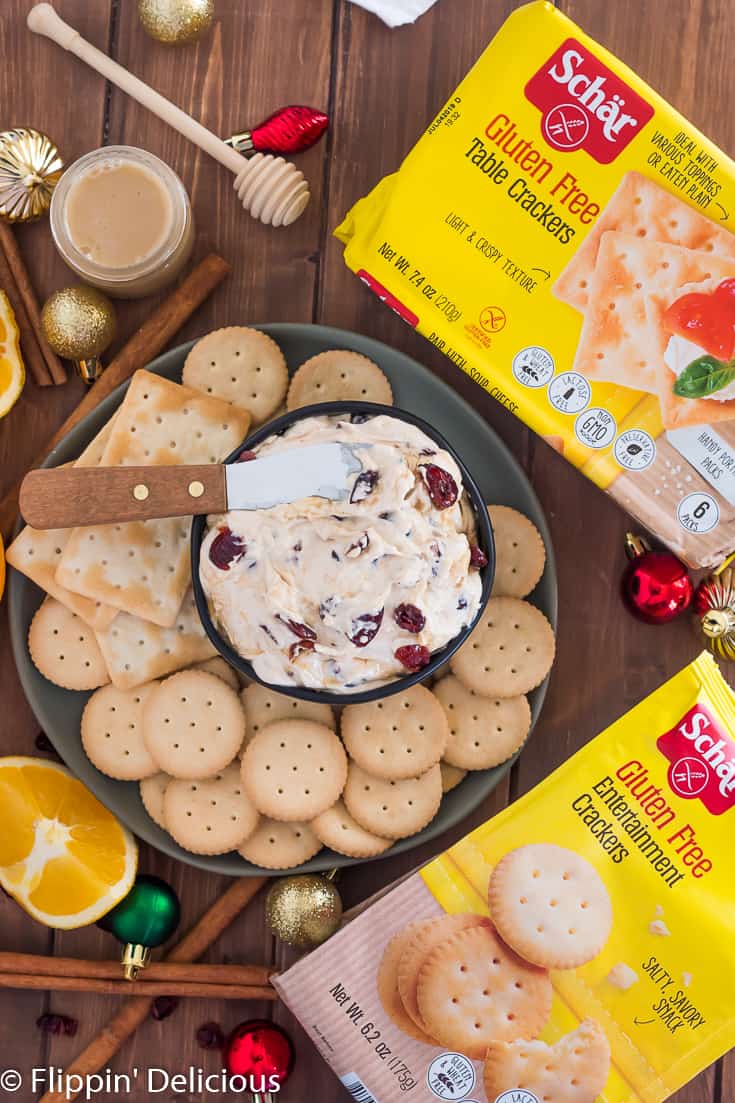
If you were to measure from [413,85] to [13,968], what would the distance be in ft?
4.76

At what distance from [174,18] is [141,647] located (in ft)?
2.99

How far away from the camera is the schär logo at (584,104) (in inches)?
54.2

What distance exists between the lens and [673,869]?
1375mm

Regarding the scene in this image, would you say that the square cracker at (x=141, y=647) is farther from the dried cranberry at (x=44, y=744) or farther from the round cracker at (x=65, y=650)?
the dried cranberry at (x=44, y=744)

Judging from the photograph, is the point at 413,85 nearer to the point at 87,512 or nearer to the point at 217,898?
the point at 87,512

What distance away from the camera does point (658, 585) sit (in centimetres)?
154

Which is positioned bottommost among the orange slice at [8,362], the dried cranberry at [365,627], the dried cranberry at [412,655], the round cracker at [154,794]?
the round cracker at [154,794]

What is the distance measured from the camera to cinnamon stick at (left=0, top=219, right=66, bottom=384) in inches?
64.2

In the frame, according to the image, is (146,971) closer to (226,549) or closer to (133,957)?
(133,957)

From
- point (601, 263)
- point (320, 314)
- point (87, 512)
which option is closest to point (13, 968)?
point (87, 512)

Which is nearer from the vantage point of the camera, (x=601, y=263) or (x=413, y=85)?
(x=601, y=263)

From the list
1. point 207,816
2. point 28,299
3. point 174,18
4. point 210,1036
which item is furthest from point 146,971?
point 174,18

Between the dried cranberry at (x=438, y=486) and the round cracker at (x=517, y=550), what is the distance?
0.24m

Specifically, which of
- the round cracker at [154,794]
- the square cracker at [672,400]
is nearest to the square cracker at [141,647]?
the round cracker at [154,794]
